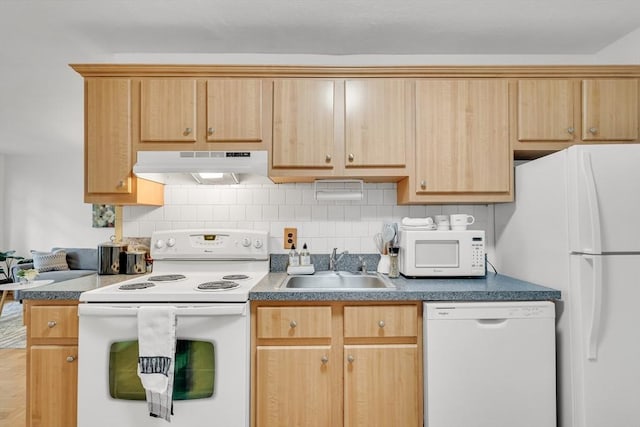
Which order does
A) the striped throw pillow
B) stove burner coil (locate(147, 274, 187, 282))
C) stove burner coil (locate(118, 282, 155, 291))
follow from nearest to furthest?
stove burner coil (locate(118, 282, 155, 291)) → stove burner coil (locate(147, 274, 187, 282)) → the striped throw pillow

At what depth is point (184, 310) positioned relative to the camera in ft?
5.27

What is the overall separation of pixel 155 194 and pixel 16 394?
1943 millimetres

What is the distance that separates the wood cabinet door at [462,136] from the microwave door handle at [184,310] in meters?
1.25

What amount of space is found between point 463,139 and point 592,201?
73 centimetres

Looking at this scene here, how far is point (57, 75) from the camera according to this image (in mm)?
2994

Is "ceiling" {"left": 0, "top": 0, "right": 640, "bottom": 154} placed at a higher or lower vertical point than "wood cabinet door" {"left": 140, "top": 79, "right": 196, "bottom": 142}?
higher

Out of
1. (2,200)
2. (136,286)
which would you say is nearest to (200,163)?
(136,286)

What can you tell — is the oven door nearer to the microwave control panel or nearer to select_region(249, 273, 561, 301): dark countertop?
select_region(249, 273, 561, 301): dark countertop

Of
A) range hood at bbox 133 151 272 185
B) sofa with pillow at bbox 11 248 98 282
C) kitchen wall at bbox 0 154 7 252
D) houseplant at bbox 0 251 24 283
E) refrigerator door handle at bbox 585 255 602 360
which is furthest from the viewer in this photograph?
kitchen wall at bbox 0 154 7 252

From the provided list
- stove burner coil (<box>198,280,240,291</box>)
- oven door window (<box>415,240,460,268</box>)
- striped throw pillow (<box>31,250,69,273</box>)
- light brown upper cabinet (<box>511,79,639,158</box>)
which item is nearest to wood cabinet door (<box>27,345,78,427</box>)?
stove burner coil (<box>198,280,240,291</box>)

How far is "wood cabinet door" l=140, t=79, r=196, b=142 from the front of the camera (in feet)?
6.64

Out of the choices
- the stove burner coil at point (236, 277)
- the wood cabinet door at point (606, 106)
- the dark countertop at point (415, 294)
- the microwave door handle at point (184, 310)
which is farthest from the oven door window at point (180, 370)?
the wood cabinet door at point (606, 106)

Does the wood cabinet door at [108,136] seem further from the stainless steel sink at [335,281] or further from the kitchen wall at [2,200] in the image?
the kitchen wall at [2,200]

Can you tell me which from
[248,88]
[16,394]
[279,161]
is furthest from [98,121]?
[16,394]
